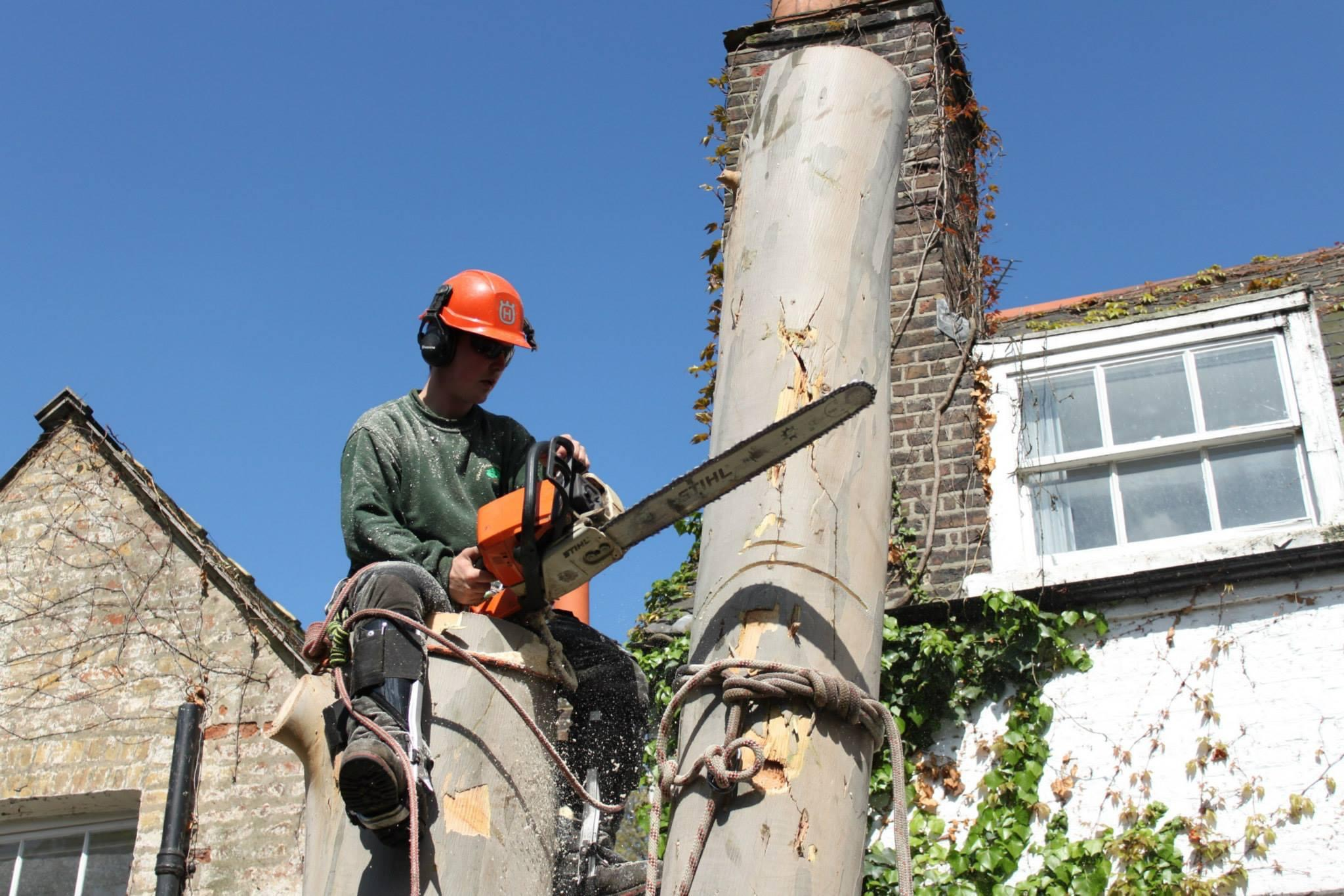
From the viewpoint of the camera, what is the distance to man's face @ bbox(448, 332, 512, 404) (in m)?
→ 4.48

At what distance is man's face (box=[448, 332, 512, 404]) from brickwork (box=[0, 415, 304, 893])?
14.1 ft

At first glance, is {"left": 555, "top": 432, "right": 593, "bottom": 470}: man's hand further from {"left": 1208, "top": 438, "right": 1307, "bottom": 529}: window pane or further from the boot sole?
{"left": 1208, "top": 438, "right": 1307, "bottom": 529}: window pane

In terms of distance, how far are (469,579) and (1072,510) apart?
482 cm

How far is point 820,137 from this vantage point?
2.74m

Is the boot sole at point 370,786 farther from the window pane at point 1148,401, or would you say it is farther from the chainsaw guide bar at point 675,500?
the window pane at point 1148,401

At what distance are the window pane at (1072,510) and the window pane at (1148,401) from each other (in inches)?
11.2

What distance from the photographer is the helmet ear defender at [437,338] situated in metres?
4.43

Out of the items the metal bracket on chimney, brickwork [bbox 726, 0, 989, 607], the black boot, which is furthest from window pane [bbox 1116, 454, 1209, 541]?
the black boot

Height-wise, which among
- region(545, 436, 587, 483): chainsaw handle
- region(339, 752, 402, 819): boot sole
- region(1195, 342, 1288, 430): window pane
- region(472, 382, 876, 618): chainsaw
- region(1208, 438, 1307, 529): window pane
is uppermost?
region(1195, 342, 1288, 430): window pane

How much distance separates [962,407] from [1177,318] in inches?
49.7

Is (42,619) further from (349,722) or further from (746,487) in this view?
(746,487)

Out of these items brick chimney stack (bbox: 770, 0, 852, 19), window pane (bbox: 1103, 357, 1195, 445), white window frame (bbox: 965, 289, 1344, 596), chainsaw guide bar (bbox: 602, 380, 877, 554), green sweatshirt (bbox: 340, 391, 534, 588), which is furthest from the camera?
brick chimney stack (bbox: 770, 0, 852, 19)

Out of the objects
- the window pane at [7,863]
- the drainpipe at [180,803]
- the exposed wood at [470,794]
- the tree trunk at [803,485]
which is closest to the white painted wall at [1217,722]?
the exposed wood at [470,794]

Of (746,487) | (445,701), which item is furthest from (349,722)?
(746,487)
